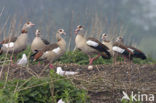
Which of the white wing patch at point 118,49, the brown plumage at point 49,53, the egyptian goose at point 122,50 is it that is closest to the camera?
the brown plumage at point 49,53

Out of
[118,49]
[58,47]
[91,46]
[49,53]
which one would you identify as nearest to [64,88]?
[49,53]

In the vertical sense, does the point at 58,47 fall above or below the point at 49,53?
above

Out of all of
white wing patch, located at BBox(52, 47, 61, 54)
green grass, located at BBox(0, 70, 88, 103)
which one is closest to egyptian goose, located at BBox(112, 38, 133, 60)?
white wing patch, located at BBox(52, 47, 61, 54)

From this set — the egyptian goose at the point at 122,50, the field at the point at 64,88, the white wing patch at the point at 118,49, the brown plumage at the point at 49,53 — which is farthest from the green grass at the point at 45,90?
the egyptian goose at the point at 122,50

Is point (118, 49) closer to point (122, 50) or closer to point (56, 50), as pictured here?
point (122, 50)

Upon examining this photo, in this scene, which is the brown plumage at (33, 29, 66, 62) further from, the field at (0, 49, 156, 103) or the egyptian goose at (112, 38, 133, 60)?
the field at (0, 49, 156, 103)

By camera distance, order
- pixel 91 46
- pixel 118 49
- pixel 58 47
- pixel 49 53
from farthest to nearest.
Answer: pixel 118 49 < pixel 91 46 < pixel 58 47 < pixel 49 53

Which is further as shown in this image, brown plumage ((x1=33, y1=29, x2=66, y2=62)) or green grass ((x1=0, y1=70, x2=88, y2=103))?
brown plumage ((x1=33, y1=29, x2=66, y2=62))

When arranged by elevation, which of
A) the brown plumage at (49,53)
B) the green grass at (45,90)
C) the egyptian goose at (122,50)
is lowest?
the green grass at (45,90)

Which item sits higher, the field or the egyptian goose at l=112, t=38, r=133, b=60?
the egyptian goose at l=112, t=38, r=133, b=60

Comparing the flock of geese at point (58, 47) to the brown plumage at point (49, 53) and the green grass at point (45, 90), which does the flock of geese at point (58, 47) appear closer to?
the brown plumage at point (49, 53)

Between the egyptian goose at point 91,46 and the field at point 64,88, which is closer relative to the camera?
the field at point 64,88

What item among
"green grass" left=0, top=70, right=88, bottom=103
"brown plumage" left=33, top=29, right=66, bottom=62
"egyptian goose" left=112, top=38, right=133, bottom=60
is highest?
"egyptian goose" left=112, top=38, right=133, bottom=60

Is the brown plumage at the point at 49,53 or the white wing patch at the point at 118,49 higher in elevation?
the white wing patch at the point at 118,49
